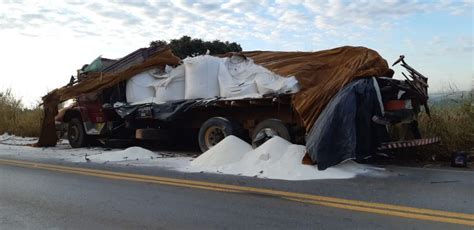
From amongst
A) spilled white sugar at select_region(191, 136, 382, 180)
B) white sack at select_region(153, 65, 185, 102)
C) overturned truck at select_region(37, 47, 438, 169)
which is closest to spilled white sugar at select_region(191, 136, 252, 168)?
spilled white sugar at select_region(191, 136, 382, 180)

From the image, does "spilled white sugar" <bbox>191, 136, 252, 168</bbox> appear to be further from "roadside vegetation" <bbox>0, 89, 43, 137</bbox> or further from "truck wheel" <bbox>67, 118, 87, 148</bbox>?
"roadside vegetation" <bbox>0, 89, 43, 137</bbox>

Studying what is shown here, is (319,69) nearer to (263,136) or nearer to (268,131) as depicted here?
(268,131)

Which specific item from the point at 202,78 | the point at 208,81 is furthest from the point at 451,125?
the point at 202,78

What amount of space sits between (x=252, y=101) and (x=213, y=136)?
1.47 m

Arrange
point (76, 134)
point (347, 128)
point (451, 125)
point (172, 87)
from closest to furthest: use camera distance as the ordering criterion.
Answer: point (347, 128)
point (451, 125)
point (172, 87)
point (76, 134)

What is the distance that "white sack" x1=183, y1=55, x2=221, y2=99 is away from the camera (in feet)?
43.2

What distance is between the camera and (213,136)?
12617 millimetres

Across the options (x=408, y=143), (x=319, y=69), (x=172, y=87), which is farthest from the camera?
(x=172, y=87)

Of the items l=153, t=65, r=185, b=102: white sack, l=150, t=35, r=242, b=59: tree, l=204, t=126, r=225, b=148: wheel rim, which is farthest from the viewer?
l=150, t=35, r=242, b=59: tree

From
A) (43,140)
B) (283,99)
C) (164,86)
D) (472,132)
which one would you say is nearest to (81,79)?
(43,140)

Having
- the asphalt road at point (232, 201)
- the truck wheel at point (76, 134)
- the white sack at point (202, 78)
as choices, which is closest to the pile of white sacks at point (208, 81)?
the white sack at point (202, 78)

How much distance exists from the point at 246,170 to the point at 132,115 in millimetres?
5706

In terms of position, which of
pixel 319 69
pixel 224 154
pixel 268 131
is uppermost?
pixel 319 69

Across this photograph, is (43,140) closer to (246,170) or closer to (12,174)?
(12,174)
